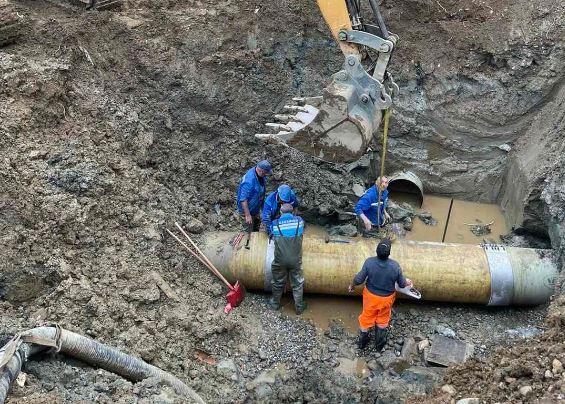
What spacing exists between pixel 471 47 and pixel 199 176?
495 cm

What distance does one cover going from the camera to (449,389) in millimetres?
5957

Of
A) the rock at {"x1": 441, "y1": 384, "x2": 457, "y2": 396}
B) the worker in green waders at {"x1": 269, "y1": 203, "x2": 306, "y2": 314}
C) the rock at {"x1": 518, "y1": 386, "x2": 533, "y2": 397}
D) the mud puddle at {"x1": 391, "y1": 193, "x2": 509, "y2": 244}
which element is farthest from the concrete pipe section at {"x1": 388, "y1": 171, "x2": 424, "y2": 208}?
the rock at {"x1": 518, "y1": 386, "x2": 533, "y2": 397}

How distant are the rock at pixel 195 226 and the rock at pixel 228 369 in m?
1.92

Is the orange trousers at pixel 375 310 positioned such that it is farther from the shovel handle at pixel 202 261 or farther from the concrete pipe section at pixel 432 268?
the shovel handle at pixel 202 261

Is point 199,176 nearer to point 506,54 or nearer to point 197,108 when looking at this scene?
point 197,108

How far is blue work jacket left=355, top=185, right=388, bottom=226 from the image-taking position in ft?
26.9

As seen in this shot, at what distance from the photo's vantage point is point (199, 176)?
9.32 meters

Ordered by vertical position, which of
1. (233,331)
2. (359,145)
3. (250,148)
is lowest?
(233,331)

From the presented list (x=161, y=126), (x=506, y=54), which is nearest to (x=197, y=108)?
(x=161, y=126)

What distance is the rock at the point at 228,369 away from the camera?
275 inches

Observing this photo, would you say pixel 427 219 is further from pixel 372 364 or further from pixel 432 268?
pixel 372 364

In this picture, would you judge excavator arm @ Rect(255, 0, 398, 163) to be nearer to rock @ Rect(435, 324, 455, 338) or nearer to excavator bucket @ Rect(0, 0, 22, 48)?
rock @ Rect(435, 324, 455, 338)

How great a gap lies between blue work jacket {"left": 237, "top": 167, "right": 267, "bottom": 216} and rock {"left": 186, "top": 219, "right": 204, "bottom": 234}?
59 centimetres

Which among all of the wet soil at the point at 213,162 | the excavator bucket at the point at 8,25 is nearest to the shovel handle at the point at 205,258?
the wet soil at the point at 213,162
